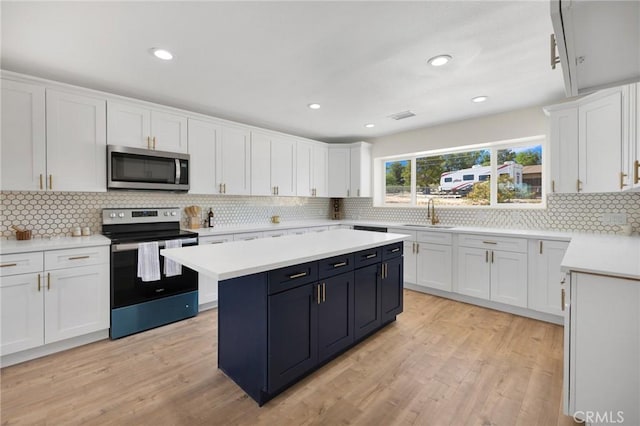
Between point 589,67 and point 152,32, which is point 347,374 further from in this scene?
point 152,32

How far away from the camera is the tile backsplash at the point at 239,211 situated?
275cm

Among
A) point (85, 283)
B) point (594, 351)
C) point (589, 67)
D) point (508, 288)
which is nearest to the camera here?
point (589, 67)

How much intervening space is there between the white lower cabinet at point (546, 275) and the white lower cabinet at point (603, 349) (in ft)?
5.48

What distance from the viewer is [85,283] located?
2553mm

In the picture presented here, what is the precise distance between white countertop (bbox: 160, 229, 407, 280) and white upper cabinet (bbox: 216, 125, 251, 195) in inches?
60.1

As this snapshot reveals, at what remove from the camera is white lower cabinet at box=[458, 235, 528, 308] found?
3219 mm

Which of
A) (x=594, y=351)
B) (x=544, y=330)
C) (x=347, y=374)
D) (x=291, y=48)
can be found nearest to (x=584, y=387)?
(x=594, y=351)

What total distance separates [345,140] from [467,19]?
12.0 feet

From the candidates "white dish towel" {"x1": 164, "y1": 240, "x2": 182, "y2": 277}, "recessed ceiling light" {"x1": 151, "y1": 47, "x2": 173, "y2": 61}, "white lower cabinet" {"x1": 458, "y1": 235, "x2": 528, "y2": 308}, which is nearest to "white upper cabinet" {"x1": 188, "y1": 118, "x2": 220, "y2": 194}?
"white dish towel" {"x1": 164, "y1": 240, "x2": 182, "y2": 277}

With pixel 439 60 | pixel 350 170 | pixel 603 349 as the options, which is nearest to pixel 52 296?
pixel 439 60

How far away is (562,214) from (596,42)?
9.78 feet

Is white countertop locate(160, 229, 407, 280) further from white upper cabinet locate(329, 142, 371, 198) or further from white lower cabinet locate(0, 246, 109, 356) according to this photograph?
white upper cabinet locate(329, 142, 371, 198)

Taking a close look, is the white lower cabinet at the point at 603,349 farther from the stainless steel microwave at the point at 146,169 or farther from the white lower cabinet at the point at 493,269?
the stainless steel microwave at the point at 146,169

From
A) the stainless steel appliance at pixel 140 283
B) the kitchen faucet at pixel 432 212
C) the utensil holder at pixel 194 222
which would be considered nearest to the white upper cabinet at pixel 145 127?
the stainless steel appliance at pixel 140 283
